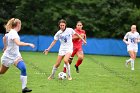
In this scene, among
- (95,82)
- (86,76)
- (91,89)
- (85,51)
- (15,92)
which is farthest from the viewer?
(85,51)

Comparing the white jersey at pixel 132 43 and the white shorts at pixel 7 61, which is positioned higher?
the white jersey at pixel 132 43

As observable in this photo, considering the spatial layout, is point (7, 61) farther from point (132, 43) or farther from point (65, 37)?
point (132, 43)

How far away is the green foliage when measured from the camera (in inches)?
1533

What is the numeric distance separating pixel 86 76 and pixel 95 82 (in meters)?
1.90

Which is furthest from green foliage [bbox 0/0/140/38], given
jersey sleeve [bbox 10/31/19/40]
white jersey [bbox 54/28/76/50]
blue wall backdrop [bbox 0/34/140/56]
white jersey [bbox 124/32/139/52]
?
jersey sleeve [bbox 10/31/19/40]

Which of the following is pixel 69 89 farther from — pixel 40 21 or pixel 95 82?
pixel 40 21

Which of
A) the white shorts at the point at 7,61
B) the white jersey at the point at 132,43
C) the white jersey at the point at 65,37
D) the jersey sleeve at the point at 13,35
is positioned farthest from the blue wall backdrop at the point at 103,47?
the jersey sleeve at the point at 13,35

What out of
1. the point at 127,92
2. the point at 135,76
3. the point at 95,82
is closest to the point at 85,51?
the point at 135,76

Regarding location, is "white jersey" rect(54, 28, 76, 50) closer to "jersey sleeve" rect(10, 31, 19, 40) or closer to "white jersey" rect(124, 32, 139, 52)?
"jersey sleeve" rect(10, 31, 19, 40)

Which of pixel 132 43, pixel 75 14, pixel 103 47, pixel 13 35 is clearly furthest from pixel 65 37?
pixel 75 14

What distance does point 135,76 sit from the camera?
1662cm

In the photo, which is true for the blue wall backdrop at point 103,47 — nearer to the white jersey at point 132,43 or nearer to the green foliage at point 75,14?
the green foliage at point 75,14

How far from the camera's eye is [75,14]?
39.4 metres

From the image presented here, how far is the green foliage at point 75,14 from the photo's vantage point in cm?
3894
